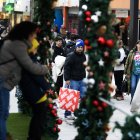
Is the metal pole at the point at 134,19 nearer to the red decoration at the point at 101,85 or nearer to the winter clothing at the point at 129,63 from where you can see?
the winter clothing at the point at 129,63

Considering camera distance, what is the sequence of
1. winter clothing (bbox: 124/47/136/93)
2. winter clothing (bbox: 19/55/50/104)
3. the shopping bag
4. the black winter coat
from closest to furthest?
winter clothing (bbox: 19/55/50/104) → the shopping bag → the black winter coat → winter clothing (bbox: 124/47/136/93)

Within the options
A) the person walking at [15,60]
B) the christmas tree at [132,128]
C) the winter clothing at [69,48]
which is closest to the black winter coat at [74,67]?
the person walking at [15,60]

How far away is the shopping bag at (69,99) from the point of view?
1070 cm

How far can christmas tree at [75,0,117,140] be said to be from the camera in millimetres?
6324

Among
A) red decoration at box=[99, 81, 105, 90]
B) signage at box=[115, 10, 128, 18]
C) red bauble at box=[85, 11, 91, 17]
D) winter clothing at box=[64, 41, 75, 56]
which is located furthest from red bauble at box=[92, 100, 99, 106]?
signage at box=[115, 10, 128, 18]

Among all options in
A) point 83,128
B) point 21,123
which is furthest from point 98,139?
point 21,123

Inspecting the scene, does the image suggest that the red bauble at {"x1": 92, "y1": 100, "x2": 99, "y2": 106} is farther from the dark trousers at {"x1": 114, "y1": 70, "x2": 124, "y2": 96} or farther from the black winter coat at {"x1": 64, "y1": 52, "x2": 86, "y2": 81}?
the dark trousers at {"x1": 114, "y1": 70, "x2": 124, "y2": 96}

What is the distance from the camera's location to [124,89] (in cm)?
1539

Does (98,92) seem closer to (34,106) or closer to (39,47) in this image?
(34,106)

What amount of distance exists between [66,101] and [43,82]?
3.55 metres

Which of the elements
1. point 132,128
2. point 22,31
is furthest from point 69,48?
point 132,128

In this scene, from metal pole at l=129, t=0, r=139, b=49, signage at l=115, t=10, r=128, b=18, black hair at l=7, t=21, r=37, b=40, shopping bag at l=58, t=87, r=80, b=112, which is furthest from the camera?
signage at l=115, t=10, r=128, b=18

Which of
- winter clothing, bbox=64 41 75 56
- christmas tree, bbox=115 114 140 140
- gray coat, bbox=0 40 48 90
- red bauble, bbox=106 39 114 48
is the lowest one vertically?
winter clothing, bbox=64 41 75 56

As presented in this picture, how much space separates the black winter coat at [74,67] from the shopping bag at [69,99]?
54cm
